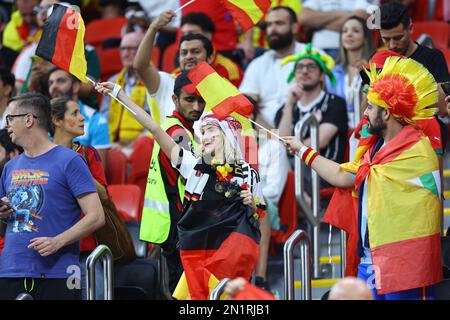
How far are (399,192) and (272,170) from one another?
9.70ft

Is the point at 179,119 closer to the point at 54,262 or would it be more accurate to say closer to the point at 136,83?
the point at 54,262

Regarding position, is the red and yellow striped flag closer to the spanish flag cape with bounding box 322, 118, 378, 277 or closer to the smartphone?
the spanish flag cape with bounding box 322, 118, 378, 277

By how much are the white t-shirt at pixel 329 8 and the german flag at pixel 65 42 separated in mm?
4470

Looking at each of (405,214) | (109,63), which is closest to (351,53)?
(109,63)

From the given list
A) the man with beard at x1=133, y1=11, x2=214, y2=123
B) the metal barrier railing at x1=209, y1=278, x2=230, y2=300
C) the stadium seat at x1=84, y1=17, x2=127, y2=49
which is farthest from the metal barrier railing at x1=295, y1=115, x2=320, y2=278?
the stadium seat at x1=84, y1=17, x2=127, y2=49

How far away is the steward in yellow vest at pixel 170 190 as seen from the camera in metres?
7.27

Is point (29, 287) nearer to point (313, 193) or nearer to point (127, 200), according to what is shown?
point (127, 200)

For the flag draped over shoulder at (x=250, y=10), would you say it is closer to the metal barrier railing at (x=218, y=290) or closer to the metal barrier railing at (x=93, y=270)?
the metal barrier railing at (x=93, y=270)

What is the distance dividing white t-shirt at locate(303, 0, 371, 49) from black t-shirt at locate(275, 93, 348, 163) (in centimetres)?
180

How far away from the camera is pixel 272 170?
29.8ft

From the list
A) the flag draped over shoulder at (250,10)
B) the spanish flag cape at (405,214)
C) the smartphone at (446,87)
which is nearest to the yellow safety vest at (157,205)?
the flag draped over shoulder at (250,10)

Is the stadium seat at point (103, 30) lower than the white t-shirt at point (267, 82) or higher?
higher

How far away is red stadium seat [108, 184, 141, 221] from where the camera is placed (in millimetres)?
9125
